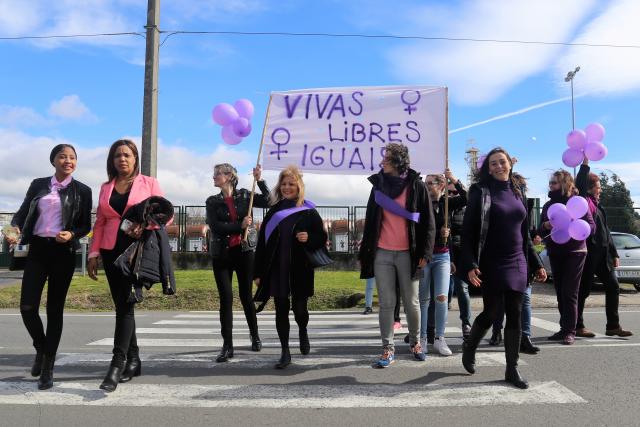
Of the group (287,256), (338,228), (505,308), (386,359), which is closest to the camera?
(505,308)

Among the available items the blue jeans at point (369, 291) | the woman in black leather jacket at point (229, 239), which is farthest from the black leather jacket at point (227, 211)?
the blue jeans at point (369, 291)

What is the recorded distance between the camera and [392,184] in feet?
17.2

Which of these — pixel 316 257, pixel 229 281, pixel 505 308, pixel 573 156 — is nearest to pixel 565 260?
pixel 573 156

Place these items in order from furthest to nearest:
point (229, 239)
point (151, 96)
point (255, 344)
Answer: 1. point (151, 96)
2. point (255, 344)
3. point (229, 239)

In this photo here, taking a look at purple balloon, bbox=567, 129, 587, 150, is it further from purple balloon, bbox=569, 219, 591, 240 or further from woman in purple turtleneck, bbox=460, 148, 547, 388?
woman in purple turtleneck, bbox=460, 148, 547, 388

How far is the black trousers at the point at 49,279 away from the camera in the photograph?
4.61 m

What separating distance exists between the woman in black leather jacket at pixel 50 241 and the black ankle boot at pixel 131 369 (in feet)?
1.81

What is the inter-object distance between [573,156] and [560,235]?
1125 mm

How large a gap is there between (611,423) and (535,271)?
5.82 feet

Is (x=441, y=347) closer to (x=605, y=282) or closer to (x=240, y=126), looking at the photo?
(x=605, y=282)

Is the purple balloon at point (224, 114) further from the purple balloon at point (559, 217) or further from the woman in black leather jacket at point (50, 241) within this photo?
the purple balloon at point (559, 217)

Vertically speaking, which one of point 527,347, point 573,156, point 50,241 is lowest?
point 527,347

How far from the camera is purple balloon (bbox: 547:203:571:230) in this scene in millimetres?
6438

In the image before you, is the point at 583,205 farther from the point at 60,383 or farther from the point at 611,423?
the point at 60,383
